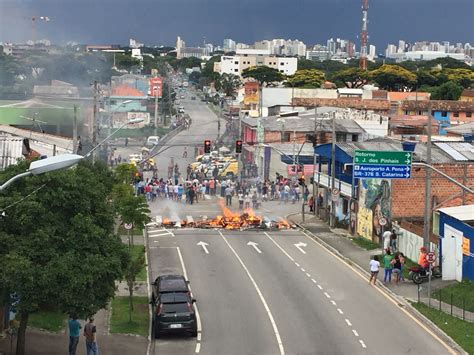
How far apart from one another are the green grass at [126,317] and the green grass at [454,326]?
29.0 feet

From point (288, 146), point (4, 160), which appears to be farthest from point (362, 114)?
point (4, 160)

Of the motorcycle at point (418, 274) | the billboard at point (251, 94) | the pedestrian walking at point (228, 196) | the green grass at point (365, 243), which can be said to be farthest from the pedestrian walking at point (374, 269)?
the billboard at point (251, 94)

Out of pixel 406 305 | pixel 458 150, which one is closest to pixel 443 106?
pixel 458 150

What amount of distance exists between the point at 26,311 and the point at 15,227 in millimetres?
2161

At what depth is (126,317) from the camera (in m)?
29.4

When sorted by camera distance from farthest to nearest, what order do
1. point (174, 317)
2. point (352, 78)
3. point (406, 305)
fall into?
1. point (352, 78)
2. point (406, 305)
3. point (174, 317)

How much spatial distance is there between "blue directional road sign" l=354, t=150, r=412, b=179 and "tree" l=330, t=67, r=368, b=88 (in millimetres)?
144029

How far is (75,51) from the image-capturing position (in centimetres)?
11144

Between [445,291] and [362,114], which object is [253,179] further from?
[445,291]

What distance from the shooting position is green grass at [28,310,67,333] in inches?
1101

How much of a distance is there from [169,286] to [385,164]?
444 inches

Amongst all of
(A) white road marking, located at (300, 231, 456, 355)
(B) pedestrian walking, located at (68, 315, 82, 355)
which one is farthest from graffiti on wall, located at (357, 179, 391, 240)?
(B) pedestrian walking, located at (68, 315, 82, 355)

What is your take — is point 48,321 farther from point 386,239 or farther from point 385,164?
point 386,239

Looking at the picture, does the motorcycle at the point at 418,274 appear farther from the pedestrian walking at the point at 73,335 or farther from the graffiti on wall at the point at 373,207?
the pedestrian walking at the point at 73,335
